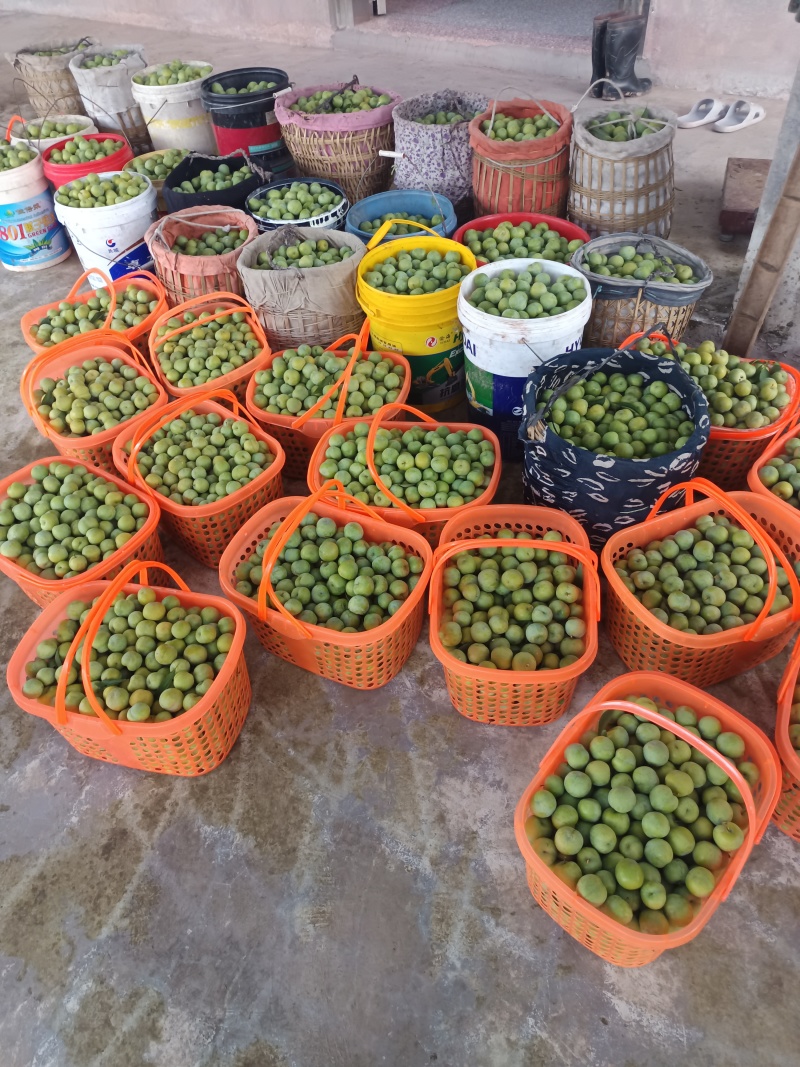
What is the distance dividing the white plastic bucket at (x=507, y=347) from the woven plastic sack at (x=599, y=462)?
0.17 metres

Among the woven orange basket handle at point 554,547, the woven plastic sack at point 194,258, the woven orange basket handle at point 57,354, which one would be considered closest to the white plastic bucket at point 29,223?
the woven plastic sack at point 194,258

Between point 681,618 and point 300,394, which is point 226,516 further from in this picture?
point 681,618

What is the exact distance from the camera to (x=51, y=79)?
583 centimetres

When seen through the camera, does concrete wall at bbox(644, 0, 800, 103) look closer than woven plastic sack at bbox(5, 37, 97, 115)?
Yes

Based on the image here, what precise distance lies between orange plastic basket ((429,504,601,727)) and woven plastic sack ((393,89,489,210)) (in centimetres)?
247

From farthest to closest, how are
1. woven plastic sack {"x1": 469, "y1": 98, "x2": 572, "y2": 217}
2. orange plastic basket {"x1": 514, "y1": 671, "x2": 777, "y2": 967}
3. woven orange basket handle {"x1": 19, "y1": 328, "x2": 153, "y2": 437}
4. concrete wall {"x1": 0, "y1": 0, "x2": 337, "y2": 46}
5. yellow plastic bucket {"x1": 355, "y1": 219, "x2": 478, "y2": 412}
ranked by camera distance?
1. concrete wall {"x1": 0, "y1": 0, "x2": 337, "y2": 46}
2. woven plastic sack {"x1": 469, "y1": 98, "x2": 572, "y2": 217}
3. yellow plastic bucket {"x1": 355, "y1": 219, "x2": 478, "y2": 412}
4. woven orange basket handle {"x1": 19, "y1": 328, "x2": 153, "y2": 437}
5. orange plastic basket {"x1": 514, "y1": 671, "x2": 777, "y2": 967}

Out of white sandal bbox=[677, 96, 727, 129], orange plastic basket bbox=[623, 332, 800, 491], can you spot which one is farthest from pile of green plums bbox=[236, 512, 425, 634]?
white sandal bbox=[677, 96, 727, 129]

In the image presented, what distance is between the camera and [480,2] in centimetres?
884

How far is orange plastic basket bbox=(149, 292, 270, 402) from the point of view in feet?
10.6

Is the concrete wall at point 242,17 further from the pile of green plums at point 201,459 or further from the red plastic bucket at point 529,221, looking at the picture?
the pile of green plums at point 201,459

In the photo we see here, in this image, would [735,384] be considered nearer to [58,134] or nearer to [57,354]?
[57,354]

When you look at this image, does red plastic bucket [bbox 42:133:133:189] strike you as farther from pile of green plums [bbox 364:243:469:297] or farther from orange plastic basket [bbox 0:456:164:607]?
orange plastic basket [bbox 0:456:164:607]

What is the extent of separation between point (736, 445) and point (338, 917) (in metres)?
2.35

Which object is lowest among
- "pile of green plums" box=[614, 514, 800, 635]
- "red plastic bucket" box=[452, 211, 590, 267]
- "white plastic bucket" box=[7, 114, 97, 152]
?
"pile of green plums" box=[614, 514, 800, 635]
